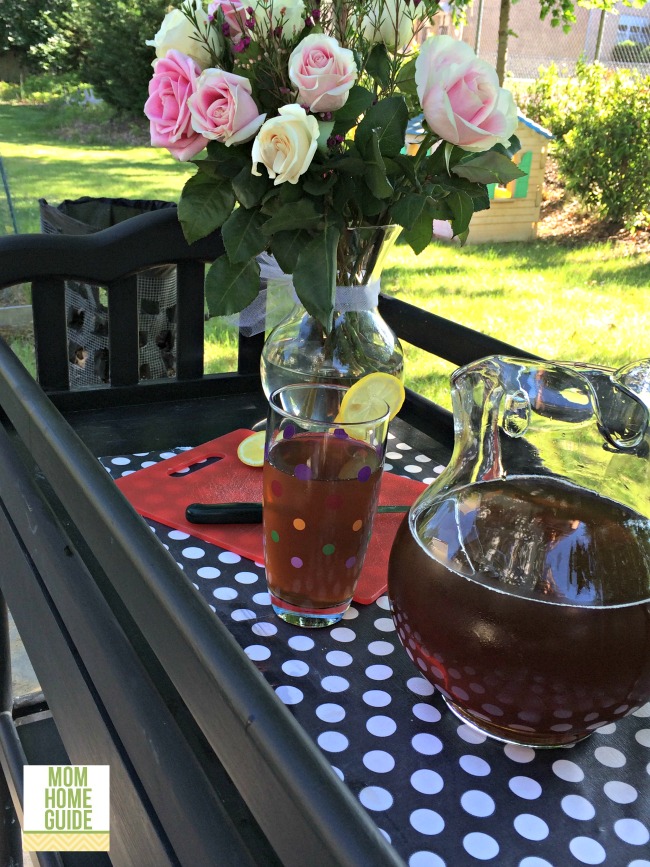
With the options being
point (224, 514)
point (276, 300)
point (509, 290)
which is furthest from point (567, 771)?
point (509, 290)

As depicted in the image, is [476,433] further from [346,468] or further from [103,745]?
[103,745]

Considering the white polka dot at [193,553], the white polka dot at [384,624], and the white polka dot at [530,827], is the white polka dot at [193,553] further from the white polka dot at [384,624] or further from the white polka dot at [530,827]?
the white polka dot at [530,827]

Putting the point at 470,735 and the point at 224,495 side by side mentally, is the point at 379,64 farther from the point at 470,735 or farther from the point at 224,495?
the point at 470,735

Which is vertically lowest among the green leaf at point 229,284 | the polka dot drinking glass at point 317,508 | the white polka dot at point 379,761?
the white polka dot at point 379,761

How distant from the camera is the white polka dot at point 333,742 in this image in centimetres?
61

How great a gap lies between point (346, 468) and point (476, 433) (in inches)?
5.0

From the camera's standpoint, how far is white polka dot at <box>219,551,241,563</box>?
0.86 meters

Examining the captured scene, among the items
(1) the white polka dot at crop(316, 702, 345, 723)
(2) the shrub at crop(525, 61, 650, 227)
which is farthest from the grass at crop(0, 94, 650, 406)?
(1) the white polka dot at crop(316, 702, 345, 723)

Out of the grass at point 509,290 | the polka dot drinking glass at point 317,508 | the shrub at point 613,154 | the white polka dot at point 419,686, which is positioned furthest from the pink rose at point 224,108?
the shrub at point 613,154

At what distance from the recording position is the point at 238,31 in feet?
2.55

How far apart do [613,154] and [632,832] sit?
5.93 meters

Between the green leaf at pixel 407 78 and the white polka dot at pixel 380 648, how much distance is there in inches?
20.6

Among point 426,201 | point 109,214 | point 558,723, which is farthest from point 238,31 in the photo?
point 109,214

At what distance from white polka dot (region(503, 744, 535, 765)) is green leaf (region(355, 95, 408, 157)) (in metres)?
0.50
